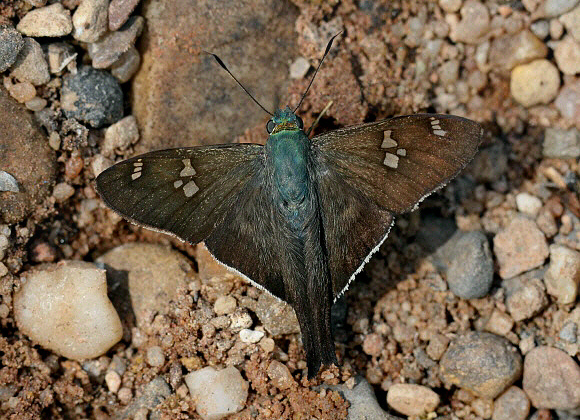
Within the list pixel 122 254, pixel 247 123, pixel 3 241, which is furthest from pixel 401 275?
pixel 3 241

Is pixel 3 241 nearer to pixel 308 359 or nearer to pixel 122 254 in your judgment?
pixel 122 254

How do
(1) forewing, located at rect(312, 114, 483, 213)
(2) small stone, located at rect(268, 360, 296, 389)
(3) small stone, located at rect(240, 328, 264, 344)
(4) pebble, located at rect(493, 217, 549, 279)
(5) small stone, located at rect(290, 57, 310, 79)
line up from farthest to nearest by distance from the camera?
(5) small stone, located at rect(290, 57, 310, 79)
(4) pebble, located at rect(493, 217, 549, 279)
(3) small stone, located at rect(240, 328, 264, 344)
(2) small stone, located at rect(268, 360, 296, 389)
(1) forewing, located at rect(312, 114, 483, 213)

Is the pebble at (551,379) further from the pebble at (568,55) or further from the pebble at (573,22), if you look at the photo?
the pebble at (573,22)

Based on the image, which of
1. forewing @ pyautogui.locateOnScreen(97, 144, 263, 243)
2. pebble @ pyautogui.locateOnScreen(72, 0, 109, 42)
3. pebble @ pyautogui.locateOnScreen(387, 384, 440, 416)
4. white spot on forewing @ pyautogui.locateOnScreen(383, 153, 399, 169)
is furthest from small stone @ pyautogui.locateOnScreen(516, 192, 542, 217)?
pebble @ pyautogui.locateOnScreen(72, 0, 109, 42)

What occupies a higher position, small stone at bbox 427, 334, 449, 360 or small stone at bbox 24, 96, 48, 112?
small stone at bbox 24, 96, 48, 112

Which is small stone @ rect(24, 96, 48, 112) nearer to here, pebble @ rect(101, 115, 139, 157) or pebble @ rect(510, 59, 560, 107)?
pebble @ rect(101, 115, 139, 157)

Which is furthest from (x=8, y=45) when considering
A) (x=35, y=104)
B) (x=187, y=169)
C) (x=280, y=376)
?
(x=280, y=376)
